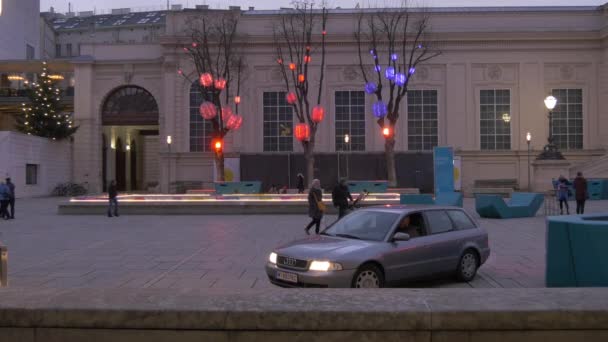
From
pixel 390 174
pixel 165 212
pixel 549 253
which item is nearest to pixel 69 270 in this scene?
pixel 549 253

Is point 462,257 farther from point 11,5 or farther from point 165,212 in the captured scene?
point 11,5

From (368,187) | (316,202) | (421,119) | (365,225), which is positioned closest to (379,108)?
(368,187)

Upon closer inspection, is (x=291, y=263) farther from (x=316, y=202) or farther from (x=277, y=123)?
(x=277, y=123)

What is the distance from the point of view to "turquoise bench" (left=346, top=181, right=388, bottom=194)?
1294 inches

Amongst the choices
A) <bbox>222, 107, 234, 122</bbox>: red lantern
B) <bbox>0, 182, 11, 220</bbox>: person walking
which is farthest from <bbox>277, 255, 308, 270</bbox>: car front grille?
<bbox>222, 107, 234, 122</bbox>: red lantern

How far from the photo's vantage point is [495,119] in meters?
41.4

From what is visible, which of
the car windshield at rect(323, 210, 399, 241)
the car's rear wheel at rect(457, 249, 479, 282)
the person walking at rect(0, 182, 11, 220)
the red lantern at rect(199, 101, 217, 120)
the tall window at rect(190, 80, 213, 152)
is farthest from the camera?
the tall window at rect(190, 80, 213, 152)

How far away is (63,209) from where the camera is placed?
24.0 m

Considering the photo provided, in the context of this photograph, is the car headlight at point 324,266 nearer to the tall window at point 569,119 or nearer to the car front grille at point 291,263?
the car front grille at point 291,263

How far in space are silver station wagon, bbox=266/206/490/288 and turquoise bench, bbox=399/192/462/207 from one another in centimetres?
1141

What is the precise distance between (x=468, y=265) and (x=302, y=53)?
31449 millimetres

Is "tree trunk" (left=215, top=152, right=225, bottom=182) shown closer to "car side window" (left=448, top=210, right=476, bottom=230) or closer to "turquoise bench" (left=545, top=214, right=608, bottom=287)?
"car side window" (left=448, top=210, right=476, bottom=230)

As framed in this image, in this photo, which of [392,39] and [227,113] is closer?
[227,113]

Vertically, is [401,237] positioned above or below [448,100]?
below
